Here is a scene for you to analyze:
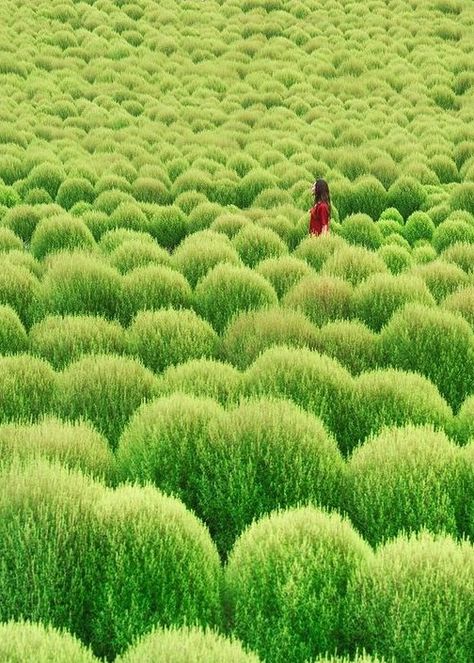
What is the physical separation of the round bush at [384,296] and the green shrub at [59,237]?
2.80m

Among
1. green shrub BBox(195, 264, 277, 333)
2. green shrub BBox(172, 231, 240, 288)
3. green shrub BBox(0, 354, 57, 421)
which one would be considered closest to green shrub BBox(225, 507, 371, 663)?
green shrub BBox(0, 354, 57, 421)

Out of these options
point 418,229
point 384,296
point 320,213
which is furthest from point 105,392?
point 418,229

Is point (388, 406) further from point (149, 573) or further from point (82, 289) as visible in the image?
point (82, 289)

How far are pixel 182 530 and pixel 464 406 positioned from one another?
1949mm

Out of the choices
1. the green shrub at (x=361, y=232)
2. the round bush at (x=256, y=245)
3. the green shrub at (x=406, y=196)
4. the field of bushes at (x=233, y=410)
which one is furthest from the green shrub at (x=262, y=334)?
the green shrub at (x=406, y=196)

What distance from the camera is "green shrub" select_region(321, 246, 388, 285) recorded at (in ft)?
21.3

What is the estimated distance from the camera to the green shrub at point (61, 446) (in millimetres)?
3432

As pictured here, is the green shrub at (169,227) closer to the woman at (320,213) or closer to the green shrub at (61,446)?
the woman at (320,213)

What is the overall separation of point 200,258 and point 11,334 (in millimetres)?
2001

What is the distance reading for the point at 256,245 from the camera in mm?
7477

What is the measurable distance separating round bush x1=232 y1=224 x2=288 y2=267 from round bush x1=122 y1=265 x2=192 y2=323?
1.44 m

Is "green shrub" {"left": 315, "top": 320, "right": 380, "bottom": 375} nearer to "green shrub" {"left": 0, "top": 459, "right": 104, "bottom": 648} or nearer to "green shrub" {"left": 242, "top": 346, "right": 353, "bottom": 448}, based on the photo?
"green shrub" {"left": 242, "top": 346, "right": 353, "bottom": 448}

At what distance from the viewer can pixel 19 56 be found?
16.4 meters

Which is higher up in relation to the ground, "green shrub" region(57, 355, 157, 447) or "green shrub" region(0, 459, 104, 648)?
"green shrub" region(57, 355, 157, 447)
